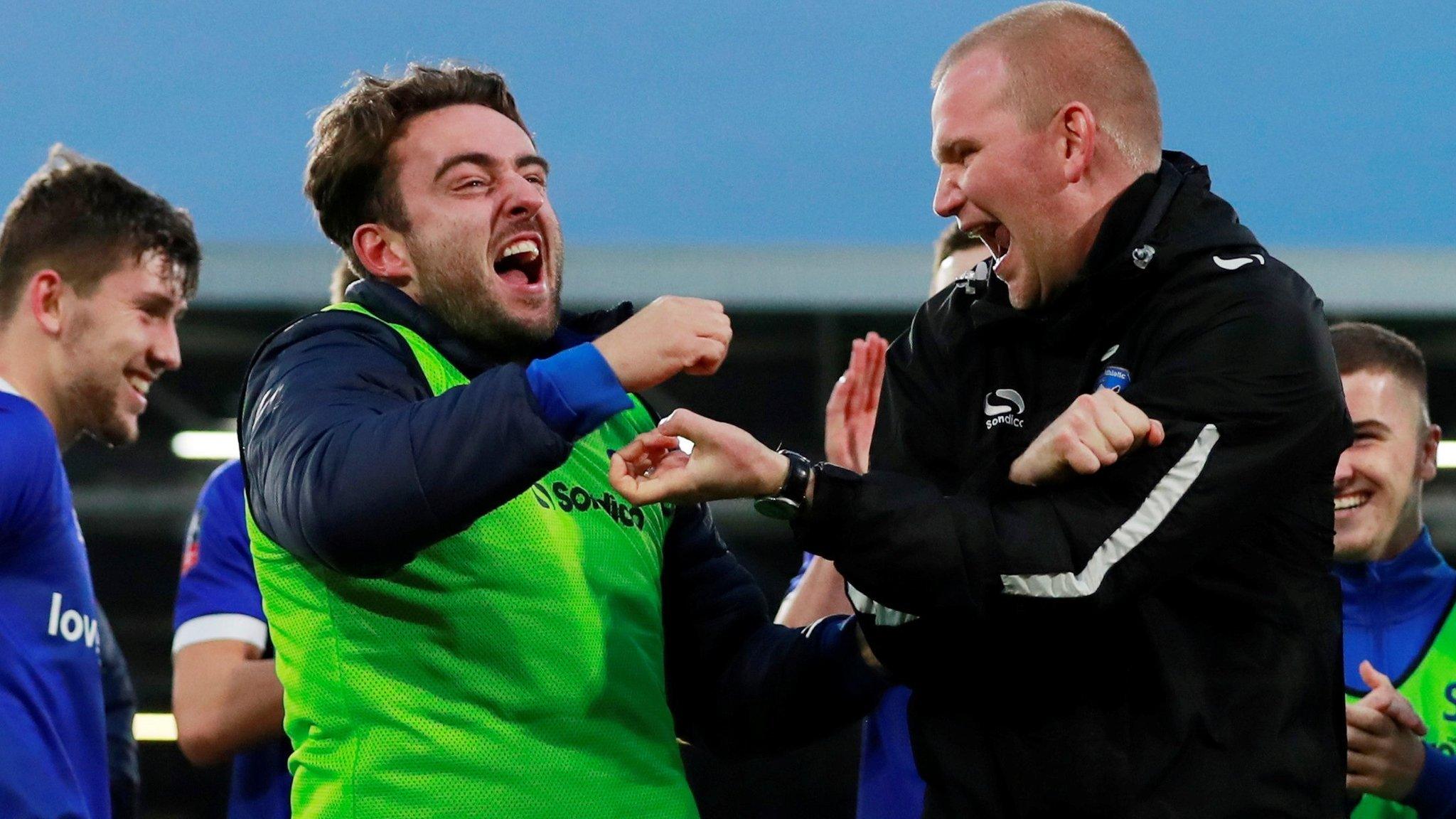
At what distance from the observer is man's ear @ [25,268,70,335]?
3.36 metres

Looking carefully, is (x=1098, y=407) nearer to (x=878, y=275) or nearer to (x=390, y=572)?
(x=390, y=572)

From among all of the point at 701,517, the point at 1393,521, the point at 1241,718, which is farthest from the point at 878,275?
the point at 1241,718

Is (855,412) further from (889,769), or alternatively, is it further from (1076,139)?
(1076,139)

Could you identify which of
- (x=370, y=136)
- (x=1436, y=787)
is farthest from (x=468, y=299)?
(x=1436, y=787)

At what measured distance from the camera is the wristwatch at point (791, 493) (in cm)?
175

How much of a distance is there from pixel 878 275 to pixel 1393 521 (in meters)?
2.71

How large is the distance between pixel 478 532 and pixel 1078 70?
3.04 feet

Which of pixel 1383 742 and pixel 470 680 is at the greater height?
pixel 470 680

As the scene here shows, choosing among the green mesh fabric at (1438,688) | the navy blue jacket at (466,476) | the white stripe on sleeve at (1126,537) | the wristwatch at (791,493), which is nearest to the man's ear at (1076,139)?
the white stripe on sleeve at (1126,537)

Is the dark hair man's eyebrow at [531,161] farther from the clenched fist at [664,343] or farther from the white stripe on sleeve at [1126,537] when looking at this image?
the white stripe on sleeve at [1126,537]

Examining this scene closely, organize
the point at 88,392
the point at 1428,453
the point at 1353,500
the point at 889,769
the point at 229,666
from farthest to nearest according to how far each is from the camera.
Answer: the point at 88,392 → the point at 1428,453 → the point at 1353,500 → the point at 229,666 → the point at 889,769

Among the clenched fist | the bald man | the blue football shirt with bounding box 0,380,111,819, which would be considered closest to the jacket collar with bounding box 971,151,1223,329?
the bald man

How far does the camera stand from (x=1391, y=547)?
10.3ft

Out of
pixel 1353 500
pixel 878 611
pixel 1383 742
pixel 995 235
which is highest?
pixel 995 235
